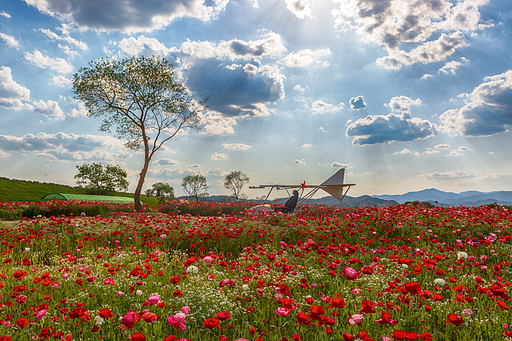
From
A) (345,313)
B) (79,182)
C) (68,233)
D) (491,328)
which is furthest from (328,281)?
(79,182)

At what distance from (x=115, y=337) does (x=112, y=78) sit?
25422 millimetres

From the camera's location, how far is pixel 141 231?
8.98m

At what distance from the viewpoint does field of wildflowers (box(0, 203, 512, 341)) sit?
2736mm

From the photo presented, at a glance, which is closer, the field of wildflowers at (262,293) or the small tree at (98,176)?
the field of wildflowers at (262,293)

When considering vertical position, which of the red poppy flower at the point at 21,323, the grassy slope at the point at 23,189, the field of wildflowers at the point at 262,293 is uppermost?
the grassy slope at the point at 23,189

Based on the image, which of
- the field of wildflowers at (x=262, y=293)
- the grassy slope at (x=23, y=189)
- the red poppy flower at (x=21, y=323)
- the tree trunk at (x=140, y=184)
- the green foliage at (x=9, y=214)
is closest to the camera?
the red poppy flower at (x=21, y=323)

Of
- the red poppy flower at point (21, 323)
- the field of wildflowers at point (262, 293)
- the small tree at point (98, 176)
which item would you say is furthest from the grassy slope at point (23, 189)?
the red poppy flower at point (21, 323)

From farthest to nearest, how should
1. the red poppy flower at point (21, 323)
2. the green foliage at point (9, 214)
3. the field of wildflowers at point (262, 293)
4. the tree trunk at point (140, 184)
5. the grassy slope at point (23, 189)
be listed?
1. the grassy slope at point (23, 189)
2. the tree trunk at point (140, 184)
3. the green foliage at point (9, 214)
4. the field of wildflowers at point (262, 293)
5. the red poppy flower at point (21, 323)

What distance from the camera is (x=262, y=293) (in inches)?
139

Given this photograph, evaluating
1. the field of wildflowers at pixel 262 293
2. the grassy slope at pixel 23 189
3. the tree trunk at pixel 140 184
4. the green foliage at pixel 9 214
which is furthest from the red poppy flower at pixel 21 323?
the grassy slope at pixel 23 189

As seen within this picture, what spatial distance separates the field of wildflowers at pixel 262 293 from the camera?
2736mm

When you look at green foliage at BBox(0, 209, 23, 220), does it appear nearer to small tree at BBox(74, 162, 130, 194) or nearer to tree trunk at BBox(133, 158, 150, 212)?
tree trunk at BBox(133, 158, 150, 212)

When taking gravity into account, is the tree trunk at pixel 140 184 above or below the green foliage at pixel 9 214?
above

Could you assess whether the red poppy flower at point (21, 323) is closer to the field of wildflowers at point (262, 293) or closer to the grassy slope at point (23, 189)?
the field of wildflowers at point (262, 293)
